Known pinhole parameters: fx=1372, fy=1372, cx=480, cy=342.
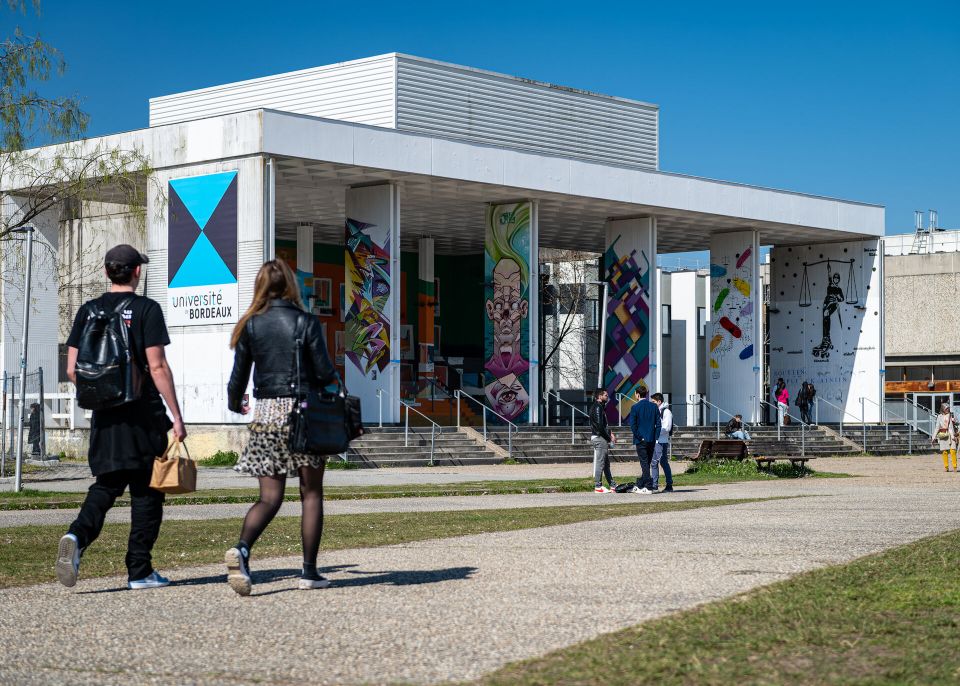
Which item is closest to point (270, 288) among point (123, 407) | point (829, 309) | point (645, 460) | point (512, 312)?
point (123, 407)

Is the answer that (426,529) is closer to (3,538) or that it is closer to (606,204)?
Result: (3,538)

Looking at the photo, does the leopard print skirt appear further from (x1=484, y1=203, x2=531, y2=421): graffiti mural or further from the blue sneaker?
(x1=484, y1=203, x2=531, y2=421): graffiti mural

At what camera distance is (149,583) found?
783 centimetres

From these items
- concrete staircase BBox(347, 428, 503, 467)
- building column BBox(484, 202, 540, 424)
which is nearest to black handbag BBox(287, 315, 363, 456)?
concrete staircase BBox(347, 428, 503, 467)

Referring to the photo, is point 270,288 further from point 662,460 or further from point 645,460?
point 662,460

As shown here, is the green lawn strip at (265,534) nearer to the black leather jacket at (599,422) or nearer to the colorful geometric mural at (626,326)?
the black leather jacket at (599,422)

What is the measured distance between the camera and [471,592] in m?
7.56

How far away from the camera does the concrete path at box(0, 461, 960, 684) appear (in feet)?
18.3

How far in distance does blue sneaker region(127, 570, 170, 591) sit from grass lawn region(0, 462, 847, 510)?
8302mm

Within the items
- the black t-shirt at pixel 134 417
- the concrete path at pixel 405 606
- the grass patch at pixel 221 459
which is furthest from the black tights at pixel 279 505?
the grass patch at pixel 221 459

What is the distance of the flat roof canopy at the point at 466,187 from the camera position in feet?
105

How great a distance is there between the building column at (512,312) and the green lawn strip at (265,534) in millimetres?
22523

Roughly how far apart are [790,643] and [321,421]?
9.17ft

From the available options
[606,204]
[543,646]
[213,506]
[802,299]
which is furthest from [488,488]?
[802,299]
